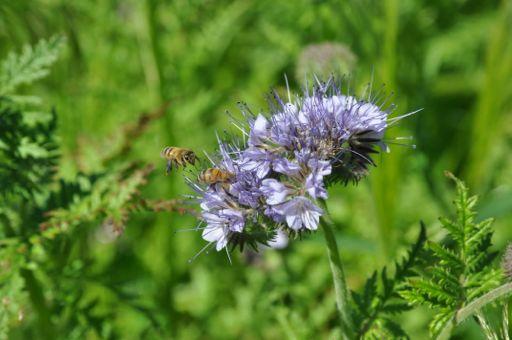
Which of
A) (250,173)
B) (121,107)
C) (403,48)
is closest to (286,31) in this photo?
(403,48)

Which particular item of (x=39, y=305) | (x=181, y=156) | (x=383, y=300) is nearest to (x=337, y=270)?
(x=383, y=300)

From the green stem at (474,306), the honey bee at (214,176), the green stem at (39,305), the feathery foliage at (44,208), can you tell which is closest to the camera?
the green stem at (474,306)

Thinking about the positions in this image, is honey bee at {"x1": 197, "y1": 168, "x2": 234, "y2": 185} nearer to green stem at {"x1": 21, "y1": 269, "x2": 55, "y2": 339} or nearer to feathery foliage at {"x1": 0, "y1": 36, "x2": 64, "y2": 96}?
feathery foliage at {"x1": 0, "y1": 36, "x2": 64, "y2": 96}

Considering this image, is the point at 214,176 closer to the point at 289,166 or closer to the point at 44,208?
the point at 289,166

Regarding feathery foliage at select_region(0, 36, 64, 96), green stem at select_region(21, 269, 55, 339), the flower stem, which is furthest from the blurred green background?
the flower stem

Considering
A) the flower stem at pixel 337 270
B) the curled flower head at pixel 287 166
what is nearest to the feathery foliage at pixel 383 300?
the flower stem at pixel 337 270

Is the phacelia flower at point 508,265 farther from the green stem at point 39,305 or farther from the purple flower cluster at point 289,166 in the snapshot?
the green stem at point 39,305
